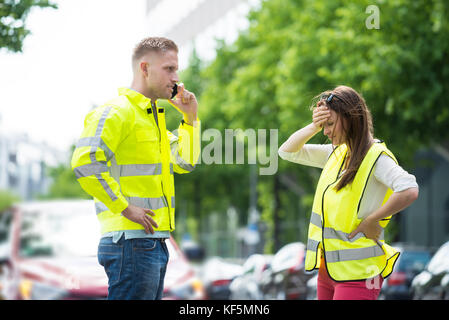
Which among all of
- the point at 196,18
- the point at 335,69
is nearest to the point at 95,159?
the point at 335,69

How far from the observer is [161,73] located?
3506 mm

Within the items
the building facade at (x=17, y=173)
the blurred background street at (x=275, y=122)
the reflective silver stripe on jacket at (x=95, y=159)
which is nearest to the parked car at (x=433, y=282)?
the blurred background street at (x=275, y=122)

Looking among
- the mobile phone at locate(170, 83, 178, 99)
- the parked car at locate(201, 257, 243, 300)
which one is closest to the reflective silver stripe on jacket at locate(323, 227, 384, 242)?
the mobile phone at locate(170, 83, 178, 99)

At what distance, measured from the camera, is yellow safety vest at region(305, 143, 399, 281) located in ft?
11.3

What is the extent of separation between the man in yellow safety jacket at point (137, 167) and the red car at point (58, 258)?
8.31 ft

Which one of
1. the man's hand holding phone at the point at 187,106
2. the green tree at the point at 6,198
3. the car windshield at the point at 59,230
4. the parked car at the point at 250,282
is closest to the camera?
the man's hand holding phone at the point at 187,106

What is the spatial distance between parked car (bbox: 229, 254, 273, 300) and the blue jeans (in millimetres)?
8925

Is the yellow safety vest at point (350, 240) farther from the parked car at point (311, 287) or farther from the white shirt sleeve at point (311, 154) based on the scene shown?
the parked car at point (311, 287)

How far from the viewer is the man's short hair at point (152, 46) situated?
349 cm

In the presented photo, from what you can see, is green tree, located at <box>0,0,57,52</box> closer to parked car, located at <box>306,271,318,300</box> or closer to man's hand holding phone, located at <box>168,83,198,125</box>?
man's hand holding phone, located at <box>168,83,198,125</box>

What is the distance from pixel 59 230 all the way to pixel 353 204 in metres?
4.46
